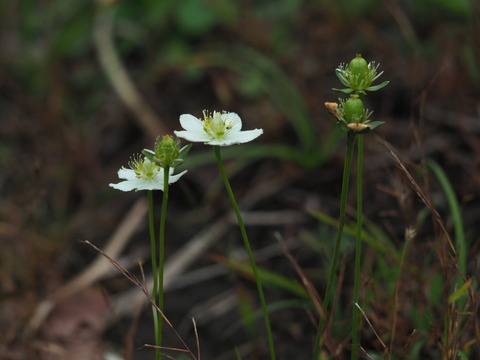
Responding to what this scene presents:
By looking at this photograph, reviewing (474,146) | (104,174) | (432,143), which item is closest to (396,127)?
(432,143)

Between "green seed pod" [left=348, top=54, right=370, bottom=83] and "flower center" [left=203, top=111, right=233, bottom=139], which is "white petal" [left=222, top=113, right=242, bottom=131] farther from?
"green seed pod" [left=348, top=54, right=370, bottom=83]

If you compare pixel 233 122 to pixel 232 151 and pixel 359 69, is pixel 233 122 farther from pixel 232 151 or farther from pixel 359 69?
pixel 232 151

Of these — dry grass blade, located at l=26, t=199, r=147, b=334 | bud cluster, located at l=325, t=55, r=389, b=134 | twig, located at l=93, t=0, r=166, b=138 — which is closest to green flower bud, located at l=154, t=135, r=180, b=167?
bud cluster, located at l=325, t=55, r=389, b=134

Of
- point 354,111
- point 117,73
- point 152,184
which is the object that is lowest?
point 117,73

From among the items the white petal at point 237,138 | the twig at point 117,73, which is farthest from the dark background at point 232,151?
the white petal at point 237,138

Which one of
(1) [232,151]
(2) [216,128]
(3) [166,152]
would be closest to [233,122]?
(2) [216,128]

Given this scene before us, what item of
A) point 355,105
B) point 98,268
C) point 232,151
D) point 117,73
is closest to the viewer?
point 355,105
